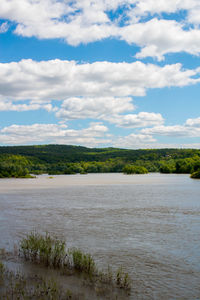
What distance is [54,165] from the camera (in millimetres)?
166000

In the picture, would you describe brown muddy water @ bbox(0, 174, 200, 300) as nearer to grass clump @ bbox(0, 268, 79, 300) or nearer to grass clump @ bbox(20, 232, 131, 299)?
grass clump @ bbox(20, 232, 131, 299)

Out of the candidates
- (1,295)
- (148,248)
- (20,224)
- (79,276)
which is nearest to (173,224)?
(148,248)

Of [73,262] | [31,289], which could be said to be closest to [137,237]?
[73,262]

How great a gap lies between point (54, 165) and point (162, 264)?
156 meters

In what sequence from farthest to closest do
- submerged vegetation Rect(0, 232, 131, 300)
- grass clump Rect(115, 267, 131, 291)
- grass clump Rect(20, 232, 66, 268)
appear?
grass clump Rect(20, 232, 66, 268), grass clump Rect(115, 267, 131, 291), submerged vegetation Rect(0, 232, 131, 300)

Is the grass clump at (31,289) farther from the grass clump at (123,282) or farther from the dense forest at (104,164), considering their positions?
the dense forest at (104,164)

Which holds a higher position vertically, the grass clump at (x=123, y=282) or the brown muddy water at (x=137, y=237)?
the grass clump at (x=123, y=282)

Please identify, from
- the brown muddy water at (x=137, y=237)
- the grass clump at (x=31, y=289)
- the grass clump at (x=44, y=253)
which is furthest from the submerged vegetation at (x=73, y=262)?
the grass clump at (x=31, y=289)

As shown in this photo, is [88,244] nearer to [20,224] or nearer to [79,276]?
[79,276]

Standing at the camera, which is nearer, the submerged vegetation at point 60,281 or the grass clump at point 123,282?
the submerged vegetation at point 60,281

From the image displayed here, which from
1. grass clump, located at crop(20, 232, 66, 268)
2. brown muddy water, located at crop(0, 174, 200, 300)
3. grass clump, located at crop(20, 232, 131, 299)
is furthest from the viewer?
grass clump, located at crop(20, 232, 66, 268)

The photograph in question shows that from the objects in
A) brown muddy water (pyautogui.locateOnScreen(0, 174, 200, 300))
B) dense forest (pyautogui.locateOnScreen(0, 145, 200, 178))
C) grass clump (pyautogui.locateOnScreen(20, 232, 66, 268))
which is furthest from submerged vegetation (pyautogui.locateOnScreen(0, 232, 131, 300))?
dense forest (pyautogui.locateOnScreen(0, 145, 200, 178))

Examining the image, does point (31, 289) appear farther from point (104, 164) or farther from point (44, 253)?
point (104, 164)

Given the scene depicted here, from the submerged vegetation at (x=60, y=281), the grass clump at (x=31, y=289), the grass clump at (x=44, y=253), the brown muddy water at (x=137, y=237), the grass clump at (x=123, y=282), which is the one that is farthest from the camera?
the grass clump at (x=44, y=253)
